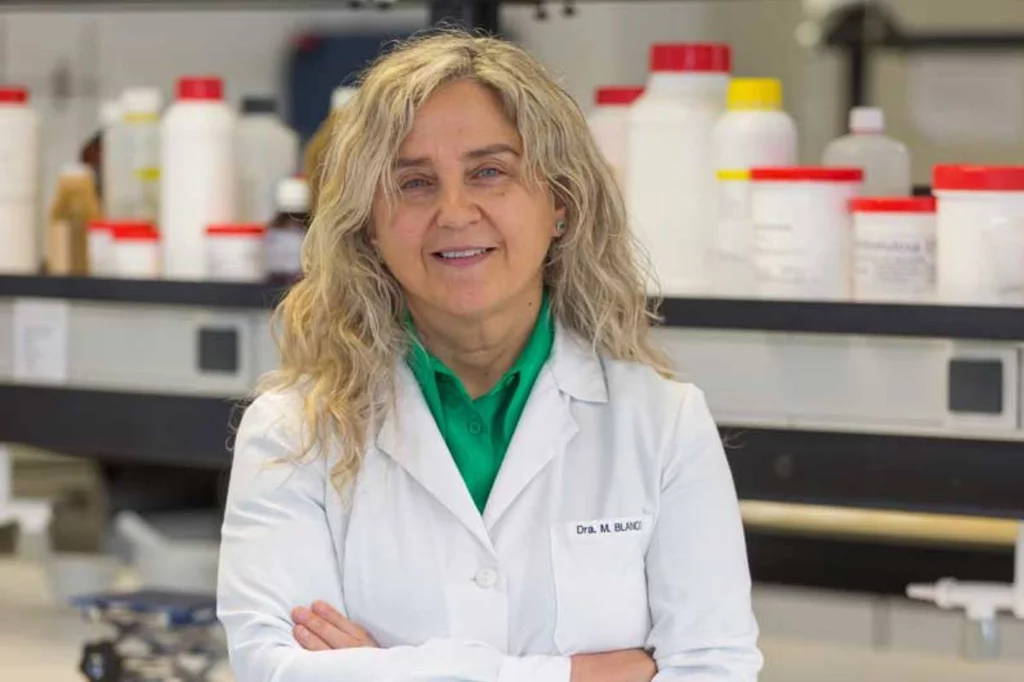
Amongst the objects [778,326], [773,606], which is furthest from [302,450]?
[773,606]

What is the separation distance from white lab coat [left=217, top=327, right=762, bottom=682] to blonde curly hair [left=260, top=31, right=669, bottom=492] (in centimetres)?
4

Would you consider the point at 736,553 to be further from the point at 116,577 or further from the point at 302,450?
the point at 116,577

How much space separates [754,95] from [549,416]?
0.62m

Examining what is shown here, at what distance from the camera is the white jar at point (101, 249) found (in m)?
2.49

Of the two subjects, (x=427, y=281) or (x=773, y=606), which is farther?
(x=773, y=606)

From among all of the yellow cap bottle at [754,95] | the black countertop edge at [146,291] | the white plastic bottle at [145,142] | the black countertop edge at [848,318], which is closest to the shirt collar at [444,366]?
the black countertop edge at [848,318]

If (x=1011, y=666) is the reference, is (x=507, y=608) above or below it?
above

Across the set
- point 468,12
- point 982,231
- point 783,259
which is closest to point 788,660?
point 783,259

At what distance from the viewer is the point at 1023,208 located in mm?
1857

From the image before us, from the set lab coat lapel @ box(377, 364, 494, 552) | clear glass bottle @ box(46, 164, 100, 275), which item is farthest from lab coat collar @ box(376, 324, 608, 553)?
clear glass bottle @ box(46, 164, 100, 275)

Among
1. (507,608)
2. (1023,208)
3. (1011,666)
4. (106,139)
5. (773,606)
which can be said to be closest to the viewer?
(507,608)

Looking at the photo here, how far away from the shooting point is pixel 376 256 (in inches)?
64.5

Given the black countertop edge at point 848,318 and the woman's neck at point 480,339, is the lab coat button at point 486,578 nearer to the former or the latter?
A: the woman's neck at point 480,339

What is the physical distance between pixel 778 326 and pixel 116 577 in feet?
4.16
